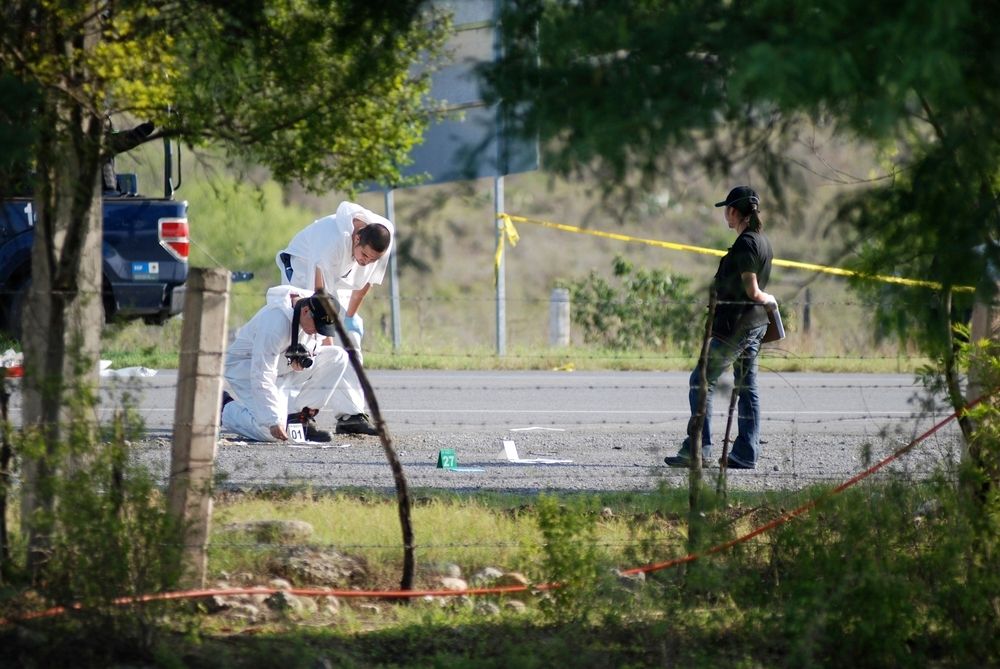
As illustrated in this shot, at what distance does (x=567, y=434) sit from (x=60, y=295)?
625 centimetres

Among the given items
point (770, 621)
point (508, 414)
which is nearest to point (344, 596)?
point (770, 621)

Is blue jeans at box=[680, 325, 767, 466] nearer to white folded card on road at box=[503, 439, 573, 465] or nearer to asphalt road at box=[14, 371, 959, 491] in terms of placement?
asphalt road at box=[14, 371, 959, 491]

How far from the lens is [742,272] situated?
25.2 feet

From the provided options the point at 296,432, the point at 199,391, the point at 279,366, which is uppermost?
the point at 279,366

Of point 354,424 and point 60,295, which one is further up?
point 60,295

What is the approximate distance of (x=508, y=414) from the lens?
12.3 meters

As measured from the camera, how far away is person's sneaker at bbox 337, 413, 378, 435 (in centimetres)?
1009

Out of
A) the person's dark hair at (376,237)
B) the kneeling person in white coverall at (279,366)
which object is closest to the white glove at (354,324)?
the kneeling person in white coverall at (279,366)

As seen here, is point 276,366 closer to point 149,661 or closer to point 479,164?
point 149,661

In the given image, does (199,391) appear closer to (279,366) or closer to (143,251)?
(279,366)

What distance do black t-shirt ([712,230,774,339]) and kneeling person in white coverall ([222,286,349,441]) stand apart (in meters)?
2.60

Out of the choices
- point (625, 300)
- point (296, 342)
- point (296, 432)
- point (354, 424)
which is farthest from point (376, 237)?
point (625, 300)

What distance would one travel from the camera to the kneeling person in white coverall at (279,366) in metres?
9.16

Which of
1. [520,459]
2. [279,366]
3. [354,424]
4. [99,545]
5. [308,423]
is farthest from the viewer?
[354,424]
